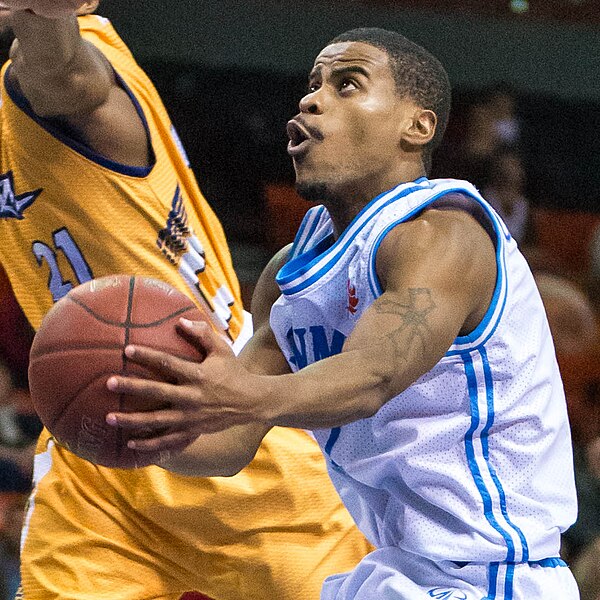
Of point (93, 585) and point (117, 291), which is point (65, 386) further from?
point (93, 585)

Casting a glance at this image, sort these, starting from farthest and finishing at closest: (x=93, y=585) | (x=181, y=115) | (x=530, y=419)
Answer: (x=181, y=115), (x=93, y=585), (x=530, y=419)

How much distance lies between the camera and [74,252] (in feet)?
11.6

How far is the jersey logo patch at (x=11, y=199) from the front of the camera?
353cm

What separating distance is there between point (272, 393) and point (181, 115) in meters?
6.10

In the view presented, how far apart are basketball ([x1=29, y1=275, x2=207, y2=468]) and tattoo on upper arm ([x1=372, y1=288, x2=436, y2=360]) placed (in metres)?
0.36

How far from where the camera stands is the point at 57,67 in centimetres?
317

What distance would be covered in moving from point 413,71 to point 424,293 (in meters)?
0.79

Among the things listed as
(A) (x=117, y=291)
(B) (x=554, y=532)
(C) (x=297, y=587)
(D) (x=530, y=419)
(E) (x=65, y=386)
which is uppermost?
(A) (x=117, y=291)

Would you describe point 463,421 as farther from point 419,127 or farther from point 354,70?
point 354,70

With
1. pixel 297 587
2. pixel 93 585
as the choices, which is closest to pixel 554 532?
pixel 297 587

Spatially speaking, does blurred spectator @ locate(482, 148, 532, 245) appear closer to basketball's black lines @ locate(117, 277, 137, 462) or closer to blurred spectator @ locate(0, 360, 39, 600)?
blurred spectator @ locate(0, 360, 39, 600)

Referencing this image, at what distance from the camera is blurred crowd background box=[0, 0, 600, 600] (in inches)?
288

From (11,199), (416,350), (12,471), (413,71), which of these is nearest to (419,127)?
(413,71)

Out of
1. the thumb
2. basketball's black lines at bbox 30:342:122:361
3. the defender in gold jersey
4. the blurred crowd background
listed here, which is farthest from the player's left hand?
the blurred crowd background
